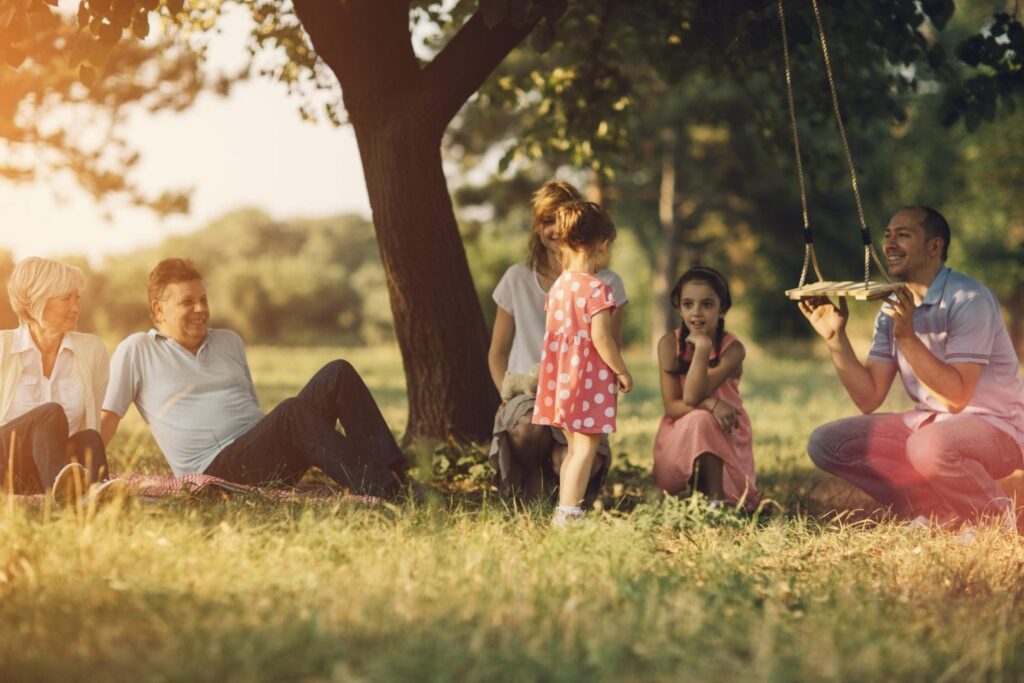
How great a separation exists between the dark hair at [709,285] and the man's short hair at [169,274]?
2.61m

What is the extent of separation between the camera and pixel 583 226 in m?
5.25

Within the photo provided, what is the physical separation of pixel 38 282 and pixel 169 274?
2.15 feet

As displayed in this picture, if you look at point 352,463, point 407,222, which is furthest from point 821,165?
point 352,463

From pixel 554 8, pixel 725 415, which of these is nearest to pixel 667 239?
pixel 725 415

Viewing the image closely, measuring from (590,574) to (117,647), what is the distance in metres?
1.70

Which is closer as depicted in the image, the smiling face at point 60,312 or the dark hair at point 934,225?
the smiling face at point 60,312

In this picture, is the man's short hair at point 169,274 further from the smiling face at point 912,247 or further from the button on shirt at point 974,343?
the button on shirt at point 974,343

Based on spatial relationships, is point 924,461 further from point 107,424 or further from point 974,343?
point 107,424

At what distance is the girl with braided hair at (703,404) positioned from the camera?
588cm

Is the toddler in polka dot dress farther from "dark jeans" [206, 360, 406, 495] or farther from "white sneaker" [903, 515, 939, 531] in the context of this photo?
"white sneaker" [903, 515, 939, 531]

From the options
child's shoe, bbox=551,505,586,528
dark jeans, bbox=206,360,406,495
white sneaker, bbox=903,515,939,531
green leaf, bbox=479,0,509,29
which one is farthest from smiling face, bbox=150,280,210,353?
white sneaker, bbox=903,515,939,531

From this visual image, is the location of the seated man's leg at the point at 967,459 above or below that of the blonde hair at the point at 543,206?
below

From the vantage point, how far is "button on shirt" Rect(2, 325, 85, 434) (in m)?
5.39

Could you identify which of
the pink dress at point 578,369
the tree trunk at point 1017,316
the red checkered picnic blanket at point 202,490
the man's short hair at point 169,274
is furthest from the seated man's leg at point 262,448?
the tree trunk at point 1017,316
